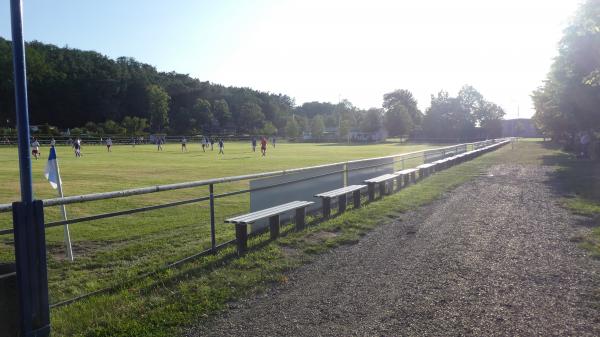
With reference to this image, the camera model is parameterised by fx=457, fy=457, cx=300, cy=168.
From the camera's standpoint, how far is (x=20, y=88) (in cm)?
359

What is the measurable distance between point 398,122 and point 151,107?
54648 mm

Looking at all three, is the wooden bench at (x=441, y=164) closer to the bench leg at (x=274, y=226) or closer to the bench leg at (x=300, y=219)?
the bench leg at (x=300, y=219)

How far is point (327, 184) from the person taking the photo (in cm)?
1044

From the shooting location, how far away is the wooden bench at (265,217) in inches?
253

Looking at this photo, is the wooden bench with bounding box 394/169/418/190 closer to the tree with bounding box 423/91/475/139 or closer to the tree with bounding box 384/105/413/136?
the tree with bounding box 423/91/475/139

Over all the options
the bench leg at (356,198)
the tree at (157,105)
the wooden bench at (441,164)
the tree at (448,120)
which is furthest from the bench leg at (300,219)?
the tree at (157,105)

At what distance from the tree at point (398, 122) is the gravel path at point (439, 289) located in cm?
8739

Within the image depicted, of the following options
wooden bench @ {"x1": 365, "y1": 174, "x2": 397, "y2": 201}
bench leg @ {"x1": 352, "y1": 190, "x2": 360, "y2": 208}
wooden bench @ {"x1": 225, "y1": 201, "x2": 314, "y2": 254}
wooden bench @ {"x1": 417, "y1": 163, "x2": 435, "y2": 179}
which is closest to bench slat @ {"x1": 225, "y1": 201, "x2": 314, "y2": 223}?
wooden bench @ {"x1": 225, "y1": 201, "x2": 314, "y2": 254}

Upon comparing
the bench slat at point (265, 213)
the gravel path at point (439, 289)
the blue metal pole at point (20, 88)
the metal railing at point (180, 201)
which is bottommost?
the gravel path at point (439, 289)

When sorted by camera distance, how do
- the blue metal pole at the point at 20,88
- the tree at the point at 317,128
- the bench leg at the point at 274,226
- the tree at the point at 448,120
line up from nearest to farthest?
the blue metal pole at the point at 20,88, the bench leg at the point at 274,226, the tree at the point at 448,120, the tree at the point at 317,128

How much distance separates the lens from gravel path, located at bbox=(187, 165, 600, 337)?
3980 millimetres

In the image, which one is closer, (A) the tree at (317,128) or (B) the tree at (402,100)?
(A) the tree at (317,128)

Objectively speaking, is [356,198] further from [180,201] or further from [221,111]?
[221,111]

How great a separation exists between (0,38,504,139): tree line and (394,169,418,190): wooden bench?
66151mm
